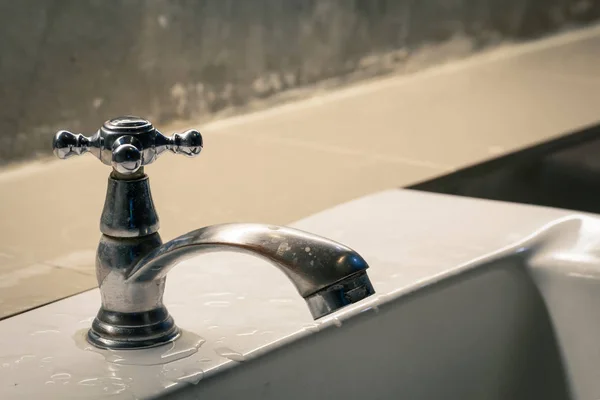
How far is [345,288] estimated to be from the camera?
0.44 meters

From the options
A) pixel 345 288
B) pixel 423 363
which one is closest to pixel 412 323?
pixel 423 363

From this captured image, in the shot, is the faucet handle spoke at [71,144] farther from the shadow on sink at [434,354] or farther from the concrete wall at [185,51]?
the concrete wall at [185,51]

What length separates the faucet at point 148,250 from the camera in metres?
0.44

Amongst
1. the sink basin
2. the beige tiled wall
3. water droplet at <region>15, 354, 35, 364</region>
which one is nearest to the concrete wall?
the beige tiled wall

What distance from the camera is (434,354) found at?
642mm

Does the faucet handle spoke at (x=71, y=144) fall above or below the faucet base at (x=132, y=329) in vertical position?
above

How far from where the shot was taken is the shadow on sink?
1.76 feet

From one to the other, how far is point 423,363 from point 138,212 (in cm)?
22

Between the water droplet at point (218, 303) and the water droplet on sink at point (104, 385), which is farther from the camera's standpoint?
the water droplet at point (218, 303)

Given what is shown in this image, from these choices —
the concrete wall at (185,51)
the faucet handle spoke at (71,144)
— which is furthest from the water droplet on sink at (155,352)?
the concrete wall at (185,51)

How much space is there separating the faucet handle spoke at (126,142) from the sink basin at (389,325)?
101mm

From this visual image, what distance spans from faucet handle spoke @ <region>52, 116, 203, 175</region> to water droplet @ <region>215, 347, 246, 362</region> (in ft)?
0.33

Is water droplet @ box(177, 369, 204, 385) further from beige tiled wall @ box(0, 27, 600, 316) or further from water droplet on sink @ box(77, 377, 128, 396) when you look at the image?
beige tiled wall @ box(0, 27, 600, 316)

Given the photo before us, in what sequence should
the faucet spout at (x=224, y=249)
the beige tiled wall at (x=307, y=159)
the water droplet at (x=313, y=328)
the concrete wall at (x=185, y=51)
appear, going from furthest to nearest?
the concrete wall at (x=185, y=51) < the beige tiled wall at (x=307, y=159) < the water droplet at (x=313, y=328) < the faucet spout at (x=224, y=249)
